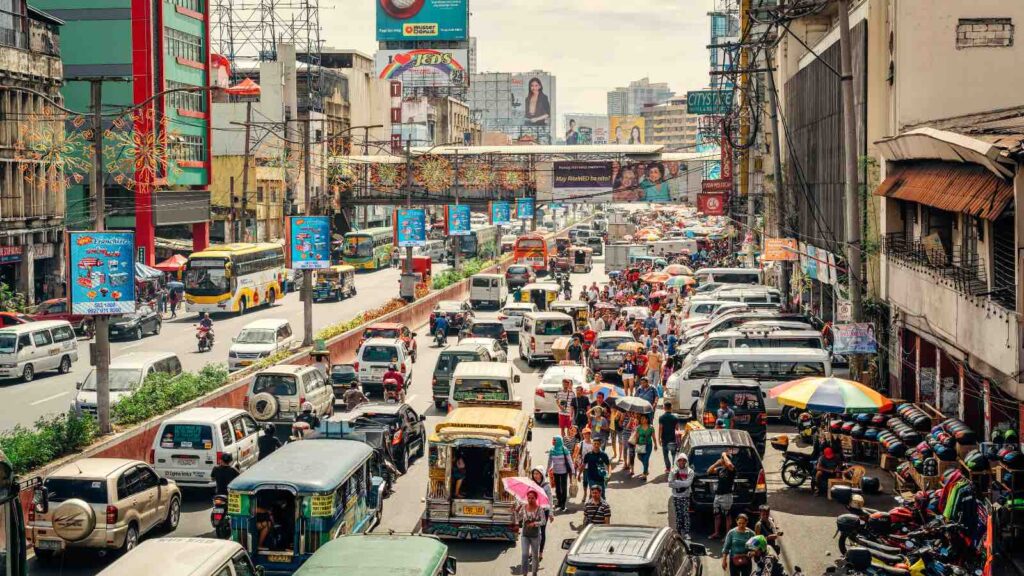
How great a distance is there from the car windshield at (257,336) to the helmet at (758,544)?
91.7ft

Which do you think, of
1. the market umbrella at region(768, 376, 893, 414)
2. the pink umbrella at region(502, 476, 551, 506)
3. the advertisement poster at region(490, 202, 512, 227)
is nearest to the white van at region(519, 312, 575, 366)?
the market umbrella at region(768, 376, 893, 414)

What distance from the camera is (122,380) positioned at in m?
30.7

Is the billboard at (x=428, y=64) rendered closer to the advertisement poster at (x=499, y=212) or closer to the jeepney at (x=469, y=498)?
the advertisement poster at (x=499, y=212)

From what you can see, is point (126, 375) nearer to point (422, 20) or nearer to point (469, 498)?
point (469, 498)

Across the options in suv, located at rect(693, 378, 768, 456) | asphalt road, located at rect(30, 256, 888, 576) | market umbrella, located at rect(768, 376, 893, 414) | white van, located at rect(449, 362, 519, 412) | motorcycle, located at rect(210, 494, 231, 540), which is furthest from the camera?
white van, located at rect(449, 362, 519, 412)

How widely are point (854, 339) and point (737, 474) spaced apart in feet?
19.7

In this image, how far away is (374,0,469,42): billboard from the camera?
5246 inches

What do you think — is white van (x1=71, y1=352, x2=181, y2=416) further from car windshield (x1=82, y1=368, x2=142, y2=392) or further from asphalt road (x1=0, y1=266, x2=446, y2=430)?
asphalt road (x1=0, y1=266, x2=446, y2=430)

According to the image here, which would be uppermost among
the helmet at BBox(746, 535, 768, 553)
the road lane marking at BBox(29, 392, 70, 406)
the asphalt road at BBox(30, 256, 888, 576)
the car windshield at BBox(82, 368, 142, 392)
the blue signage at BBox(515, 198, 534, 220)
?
the blue signage at BBox(515, 198, 534, 220)

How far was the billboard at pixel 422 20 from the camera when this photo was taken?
133 meters

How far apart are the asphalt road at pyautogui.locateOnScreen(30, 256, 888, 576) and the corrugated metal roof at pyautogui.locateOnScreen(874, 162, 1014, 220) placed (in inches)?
214

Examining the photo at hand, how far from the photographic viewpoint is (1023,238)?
16.8m

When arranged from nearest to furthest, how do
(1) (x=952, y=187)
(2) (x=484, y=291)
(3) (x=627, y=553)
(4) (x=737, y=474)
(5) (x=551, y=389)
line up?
(3) (x=627, y=553), (4) (x=737, y=474), (1) (x=952, y=187), (5) (x=551, y=389), (2) (x=484, y=291)

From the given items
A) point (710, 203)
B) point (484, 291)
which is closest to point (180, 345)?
point (484, 291)
